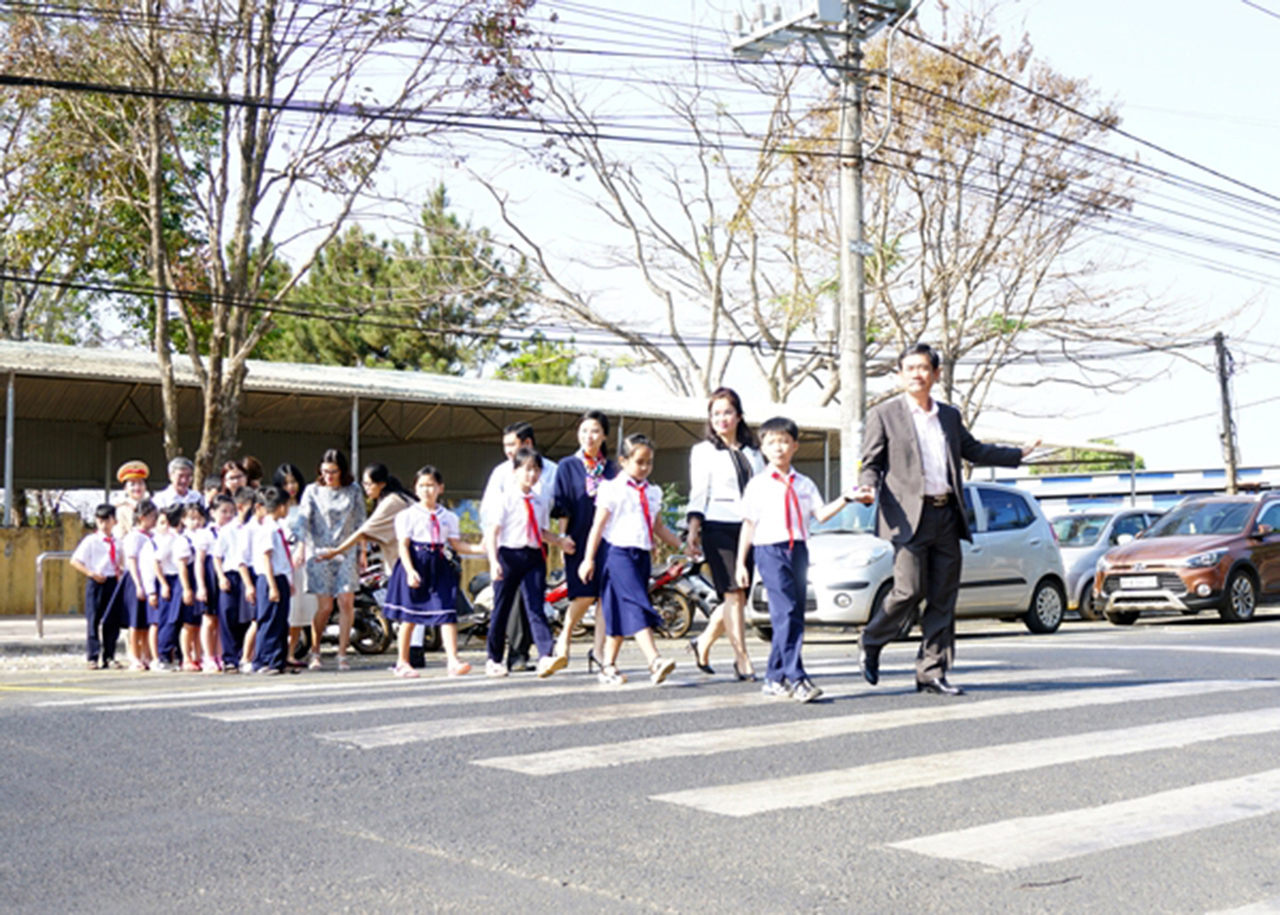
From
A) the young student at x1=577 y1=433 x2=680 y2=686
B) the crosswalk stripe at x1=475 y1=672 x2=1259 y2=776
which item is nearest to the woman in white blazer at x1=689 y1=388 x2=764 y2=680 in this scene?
the young student at x1=577 y1=433 x2=680 y2=686

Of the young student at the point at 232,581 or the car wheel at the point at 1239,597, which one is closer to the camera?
the young student at the point at 232,581

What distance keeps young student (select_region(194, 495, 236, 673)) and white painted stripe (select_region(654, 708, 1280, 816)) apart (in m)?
7.69

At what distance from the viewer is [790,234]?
32.8m

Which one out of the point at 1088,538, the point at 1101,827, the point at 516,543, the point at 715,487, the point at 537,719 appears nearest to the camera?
the point at 1101,827

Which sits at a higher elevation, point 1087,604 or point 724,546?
point 724,546

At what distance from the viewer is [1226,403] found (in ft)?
134

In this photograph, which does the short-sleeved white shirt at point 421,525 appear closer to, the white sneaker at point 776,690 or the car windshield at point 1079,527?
the white sneaker at point 776,690

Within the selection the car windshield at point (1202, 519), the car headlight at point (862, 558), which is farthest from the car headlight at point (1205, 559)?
the car headlight at point (862, 558)

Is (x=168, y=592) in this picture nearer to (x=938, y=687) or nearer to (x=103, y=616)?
(x=103, y=616)

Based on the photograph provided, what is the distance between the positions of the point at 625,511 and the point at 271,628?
3.98m

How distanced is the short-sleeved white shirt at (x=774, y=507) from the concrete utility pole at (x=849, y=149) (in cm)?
1080

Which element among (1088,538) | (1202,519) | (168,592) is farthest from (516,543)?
(1088,538)

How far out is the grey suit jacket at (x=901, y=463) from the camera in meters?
7.95

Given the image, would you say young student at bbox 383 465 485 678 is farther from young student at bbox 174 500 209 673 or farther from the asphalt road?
young student at bbox 174 500 209 673
